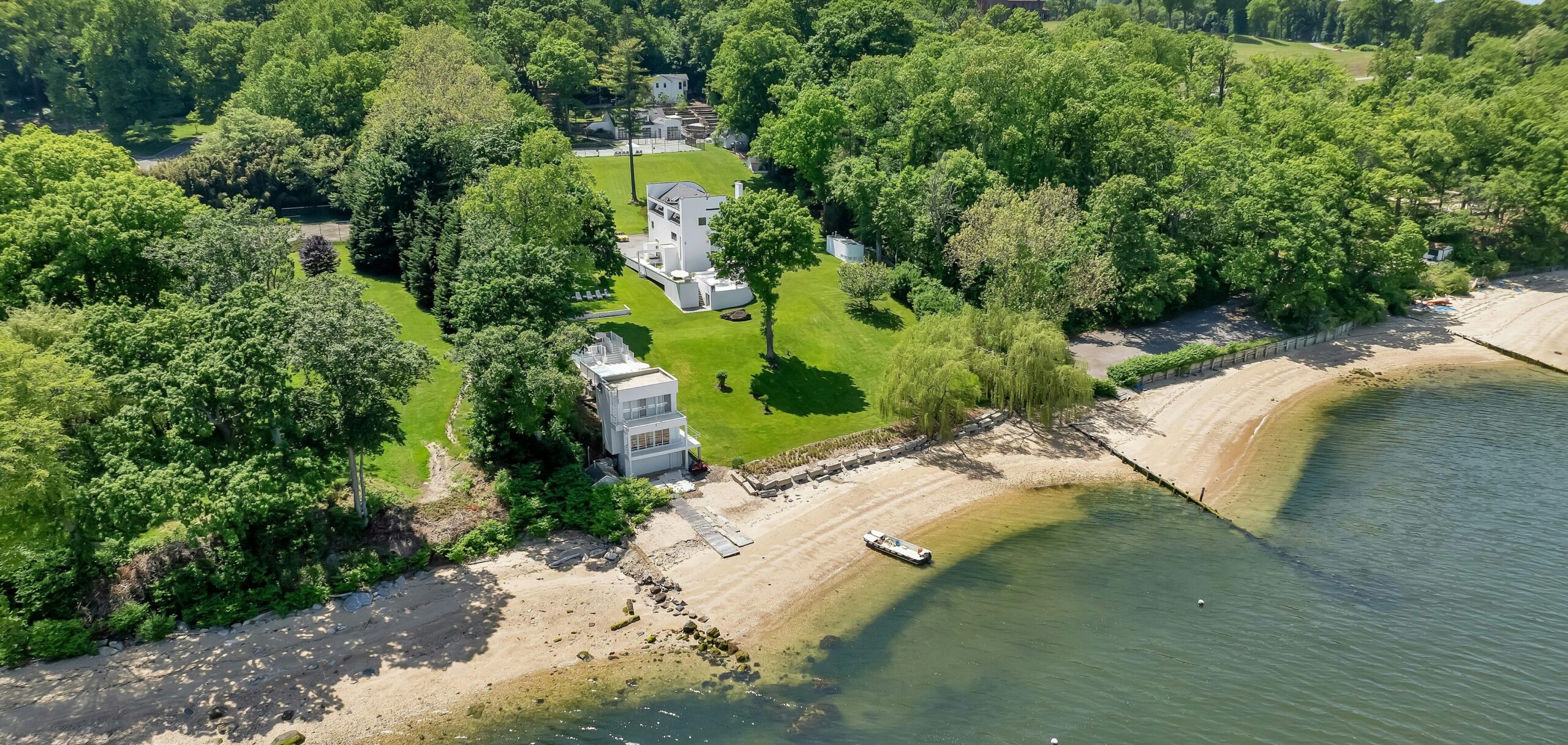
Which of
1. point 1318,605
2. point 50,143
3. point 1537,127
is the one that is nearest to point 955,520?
point 1318,605

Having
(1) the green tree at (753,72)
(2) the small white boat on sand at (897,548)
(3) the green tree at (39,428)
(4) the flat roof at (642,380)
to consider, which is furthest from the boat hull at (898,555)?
(1) the green tree at (753,72)

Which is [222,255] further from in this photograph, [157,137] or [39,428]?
[157,137]

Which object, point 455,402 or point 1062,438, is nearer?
point 455,402

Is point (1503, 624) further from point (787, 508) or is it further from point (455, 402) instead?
point (455, 402)

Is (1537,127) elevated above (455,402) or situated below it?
above

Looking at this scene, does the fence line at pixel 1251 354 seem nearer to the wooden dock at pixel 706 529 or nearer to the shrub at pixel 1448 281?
the shrub at pixel 1448 281

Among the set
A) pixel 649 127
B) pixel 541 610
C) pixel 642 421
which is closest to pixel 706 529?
pixel 642 421

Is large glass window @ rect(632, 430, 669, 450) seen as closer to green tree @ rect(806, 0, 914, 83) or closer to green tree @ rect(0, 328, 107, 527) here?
green tree @ rect(0, 328, 107, 527)
